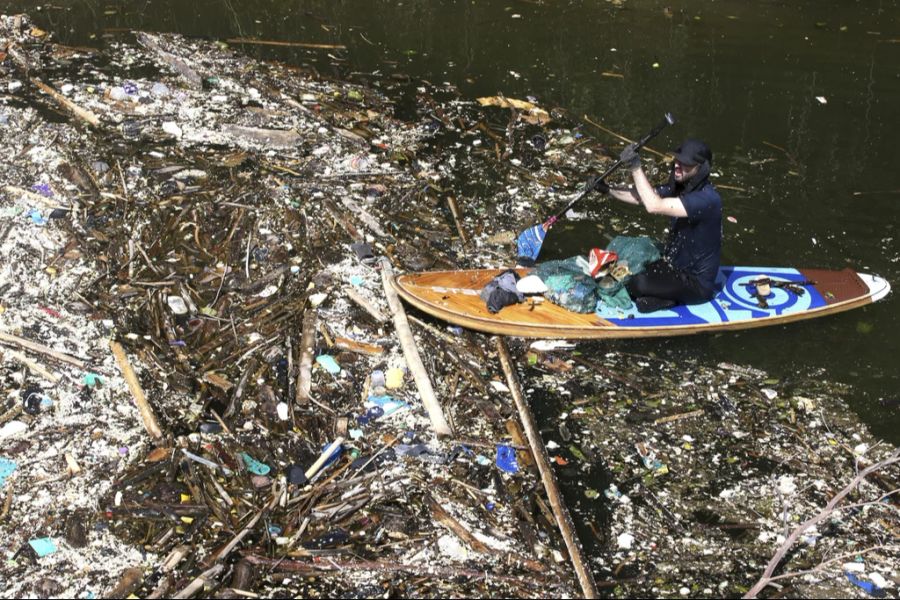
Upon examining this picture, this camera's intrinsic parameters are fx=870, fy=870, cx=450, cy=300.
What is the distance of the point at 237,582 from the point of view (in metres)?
5.20

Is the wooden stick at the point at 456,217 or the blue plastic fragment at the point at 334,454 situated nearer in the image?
the blue plastic fragment at the point at 334,454

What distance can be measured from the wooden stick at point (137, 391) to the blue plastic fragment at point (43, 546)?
99cm

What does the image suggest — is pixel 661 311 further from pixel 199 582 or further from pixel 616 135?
pixel 199 582

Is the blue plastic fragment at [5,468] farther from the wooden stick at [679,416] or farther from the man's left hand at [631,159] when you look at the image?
the man's left hand at [631,159]

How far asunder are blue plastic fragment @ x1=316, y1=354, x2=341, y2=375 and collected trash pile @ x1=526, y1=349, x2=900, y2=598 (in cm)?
160

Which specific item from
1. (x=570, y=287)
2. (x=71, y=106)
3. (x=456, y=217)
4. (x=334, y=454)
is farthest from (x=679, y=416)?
(x=71, y=106)

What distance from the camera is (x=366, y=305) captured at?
7.48 metres

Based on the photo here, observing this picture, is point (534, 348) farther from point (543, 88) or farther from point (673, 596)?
point (543, 88)

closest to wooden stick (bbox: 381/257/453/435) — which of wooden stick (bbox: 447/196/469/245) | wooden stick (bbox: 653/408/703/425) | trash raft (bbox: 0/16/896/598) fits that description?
trash raft (bbox: 0/16/896/598)

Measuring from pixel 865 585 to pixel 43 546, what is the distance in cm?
519

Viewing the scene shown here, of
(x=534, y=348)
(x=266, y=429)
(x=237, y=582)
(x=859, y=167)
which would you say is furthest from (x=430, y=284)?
(x=859, y=167)

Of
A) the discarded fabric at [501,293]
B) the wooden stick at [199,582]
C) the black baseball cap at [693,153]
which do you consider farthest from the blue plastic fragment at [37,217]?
the black baseball cap at [693,153]

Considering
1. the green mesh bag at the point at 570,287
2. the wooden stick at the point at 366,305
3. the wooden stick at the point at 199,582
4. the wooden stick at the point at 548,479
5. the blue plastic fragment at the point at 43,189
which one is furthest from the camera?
the blue plastic fragment at the point at 43,189

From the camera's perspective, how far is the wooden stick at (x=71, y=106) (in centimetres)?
980
